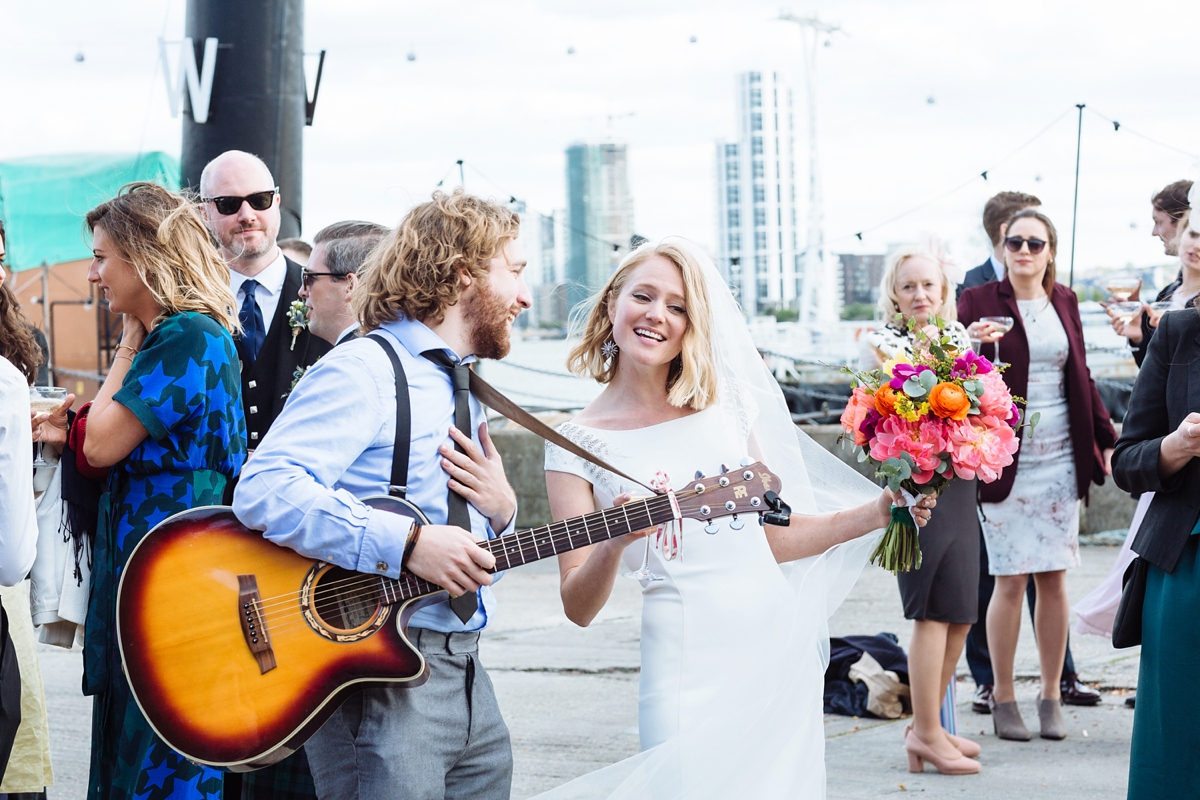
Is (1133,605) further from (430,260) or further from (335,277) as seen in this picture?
(335,277)

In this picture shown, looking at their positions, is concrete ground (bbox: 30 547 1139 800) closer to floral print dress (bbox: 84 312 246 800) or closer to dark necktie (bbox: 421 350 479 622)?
floral print dress (bbox: 84 312 246 800)

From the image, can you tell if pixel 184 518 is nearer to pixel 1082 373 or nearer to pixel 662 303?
pixel 662 303

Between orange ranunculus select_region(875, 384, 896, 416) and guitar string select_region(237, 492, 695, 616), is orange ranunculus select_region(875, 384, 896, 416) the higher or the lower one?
the higher one

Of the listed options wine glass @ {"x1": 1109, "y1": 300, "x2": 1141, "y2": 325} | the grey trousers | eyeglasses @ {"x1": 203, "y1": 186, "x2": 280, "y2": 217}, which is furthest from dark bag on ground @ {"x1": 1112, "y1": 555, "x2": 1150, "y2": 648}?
eyeglasses @ {"x1": 203, "y1": 186, "x2": 280, "y2": 217}

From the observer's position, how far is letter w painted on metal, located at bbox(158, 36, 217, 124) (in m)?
6.07

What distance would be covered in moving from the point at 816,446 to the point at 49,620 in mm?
2257

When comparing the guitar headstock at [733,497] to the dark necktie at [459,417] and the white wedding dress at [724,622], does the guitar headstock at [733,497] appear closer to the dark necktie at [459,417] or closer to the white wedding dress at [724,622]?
the white wedding dress at [724,622]

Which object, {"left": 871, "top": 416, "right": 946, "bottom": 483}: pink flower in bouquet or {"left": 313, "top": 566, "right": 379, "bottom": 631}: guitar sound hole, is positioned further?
{"left": 871, "top": 416, "right": 946, "bottom": 483}: pink flower in bouquet

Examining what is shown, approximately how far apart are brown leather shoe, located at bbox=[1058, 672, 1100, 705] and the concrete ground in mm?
83

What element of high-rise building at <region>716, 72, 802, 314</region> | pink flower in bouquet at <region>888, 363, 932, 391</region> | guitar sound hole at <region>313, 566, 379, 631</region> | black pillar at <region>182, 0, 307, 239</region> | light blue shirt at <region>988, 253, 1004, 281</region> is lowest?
guitar sound hole at <region>313, 566, 379, 631</region>

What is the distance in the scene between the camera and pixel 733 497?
2752 millimetres

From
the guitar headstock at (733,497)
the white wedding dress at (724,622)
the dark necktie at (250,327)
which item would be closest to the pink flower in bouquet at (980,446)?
the white wedding dress at (724,622)

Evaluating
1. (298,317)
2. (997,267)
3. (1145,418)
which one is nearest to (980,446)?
(1145,418)

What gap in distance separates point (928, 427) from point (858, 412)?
9.4 inches
